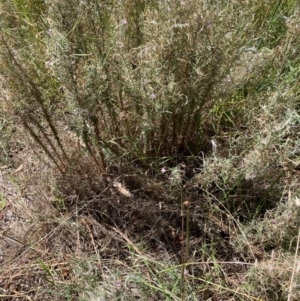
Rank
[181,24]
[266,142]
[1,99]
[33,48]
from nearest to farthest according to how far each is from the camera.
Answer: [181,24] → [266,142] → [1,99] → [33,48]

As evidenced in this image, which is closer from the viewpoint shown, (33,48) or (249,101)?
(249,101)

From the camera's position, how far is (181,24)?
1.43m

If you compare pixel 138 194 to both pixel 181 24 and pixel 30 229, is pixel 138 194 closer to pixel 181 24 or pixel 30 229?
pixel 30 229

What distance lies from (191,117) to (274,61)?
1.74 ft

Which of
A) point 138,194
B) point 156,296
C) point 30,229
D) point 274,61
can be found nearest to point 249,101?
point 274,61

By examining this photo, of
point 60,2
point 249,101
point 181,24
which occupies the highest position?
point 60,2

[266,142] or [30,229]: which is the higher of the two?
[266,142]

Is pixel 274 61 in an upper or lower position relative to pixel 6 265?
upper

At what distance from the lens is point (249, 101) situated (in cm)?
199

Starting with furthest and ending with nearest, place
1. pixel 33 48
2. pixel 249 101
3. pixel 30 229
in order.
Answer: pixel 33 48, pixel 249 101, pixel 30 229

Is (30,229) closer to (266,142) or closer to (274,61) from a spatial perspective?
(266,142)

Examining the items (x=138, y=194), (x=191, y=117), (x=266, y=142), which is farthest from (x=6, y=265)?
(x=266, y=142)

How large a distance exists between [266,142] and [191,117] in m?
0.36

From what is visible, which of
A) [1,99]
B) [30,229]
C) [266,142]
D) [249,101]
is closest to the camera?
[266,142]
